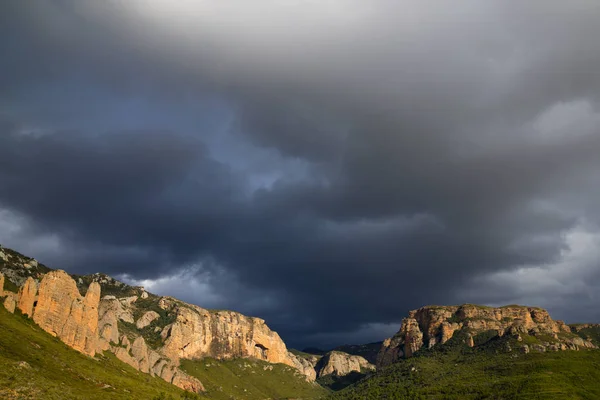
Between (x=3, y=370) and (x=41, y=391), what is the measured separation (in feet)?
66.5

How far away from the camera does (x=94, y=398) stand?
188 meters

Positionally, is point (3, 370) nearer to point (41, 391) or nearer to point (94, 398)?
point (41, 391)

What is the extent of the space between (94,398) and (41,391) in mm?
39603

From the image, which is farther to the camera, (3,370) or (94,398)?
Answer: (94,398)

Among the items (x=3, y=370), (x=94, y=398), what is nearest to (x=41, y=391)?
(x=3, y=370)

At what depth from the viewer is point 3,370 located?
16100 cm

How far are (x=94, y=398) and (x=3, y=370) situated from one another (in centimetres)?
4095

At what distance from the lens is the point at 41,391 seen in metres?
153

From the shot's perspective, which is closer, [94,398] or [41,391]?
[41,391]
